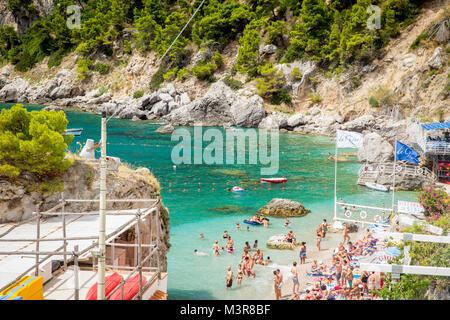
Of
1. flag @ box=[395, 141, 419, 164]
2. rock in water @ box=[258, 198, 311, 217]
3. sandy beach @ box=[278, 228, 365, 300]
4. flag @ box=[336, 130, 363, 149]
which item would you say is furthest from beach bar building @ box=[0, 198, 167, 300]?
flag @ box=[395, 141, 419, 164]

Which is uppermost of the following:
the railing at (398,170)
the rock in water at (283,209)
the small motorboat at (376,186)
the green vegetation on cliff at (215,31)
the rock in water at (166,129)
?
the green vegetation on cliff at (215,31)

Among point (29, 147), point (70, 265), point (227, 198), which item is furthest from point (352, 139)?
point (70, 265)

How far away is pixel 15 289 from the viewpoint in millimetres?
6000

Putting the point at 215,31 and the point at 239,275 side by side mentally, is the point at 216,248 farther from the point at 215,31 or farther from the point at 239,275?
the point at 215,31

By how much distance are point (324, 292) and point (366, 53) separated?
5149cm

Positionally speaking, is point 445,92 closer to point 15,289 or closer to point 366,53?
point 366,53

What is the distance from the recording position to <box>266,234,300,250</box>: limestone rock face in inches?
733

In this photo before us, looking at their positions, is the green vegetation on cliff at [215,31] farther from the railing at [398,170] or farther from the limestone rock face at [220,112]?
the railing at [398,170]

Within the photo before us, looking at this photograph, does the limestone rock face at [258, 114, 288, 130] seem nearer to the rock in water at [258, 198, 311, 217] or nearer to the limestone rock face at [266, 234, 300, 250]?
the rock in water at [258, 198, 311, 217]

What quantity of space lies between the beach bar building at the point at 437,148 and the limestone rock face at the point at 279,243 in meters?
15.2

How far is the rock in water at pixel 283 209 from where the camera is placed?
23.9 m

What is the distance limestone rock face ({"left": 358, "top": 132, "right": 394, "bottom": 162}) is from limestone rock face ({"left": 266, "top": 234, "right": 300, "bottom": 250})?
17.0 metres

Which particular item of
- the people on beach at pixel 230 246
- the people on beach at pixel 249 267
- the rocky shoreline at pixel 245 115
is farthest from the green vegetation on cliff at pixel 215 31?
the people on beach at pixel 249 267
